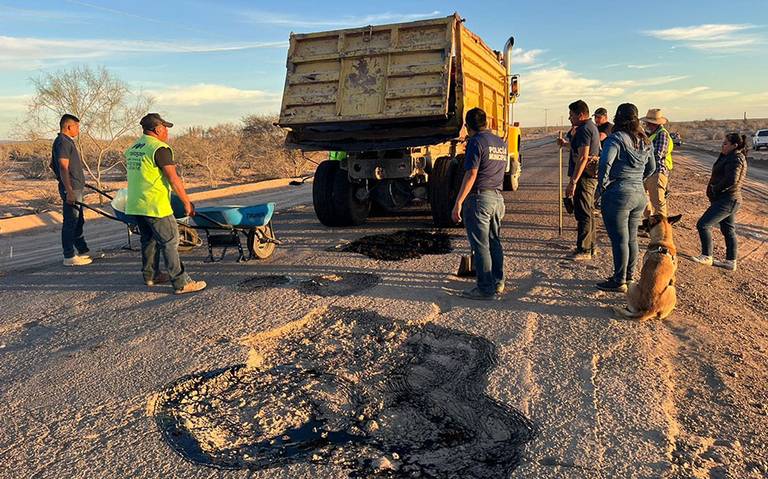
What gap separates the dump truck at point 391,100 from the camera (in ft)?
23.6

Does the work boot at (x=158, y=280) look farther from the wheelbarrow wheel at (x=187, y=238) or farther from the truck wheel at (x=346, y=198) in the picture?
the truck wheel at (x=346, y=198)

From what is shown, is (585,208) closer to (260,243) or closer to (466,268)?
(466,268)

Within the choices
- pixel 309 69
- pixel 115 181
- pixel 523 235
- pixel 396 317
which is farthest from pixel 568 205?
pixel 115 181

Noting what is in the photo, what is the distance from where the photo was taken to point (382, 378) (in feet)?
11.2

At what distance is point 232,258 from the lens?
6969mm

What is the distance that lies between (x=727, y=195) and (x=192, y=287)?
6111 mm

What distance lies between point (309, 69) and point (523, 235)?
4146mm

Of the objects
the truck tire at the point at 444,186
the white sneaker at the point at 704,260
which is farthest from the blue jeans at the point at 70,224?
the white sneaker at the point at 704,260

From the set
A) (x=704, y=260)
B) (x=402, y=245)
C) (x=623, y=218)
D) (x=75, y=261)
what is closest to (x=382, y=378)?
(x=623, y=218)

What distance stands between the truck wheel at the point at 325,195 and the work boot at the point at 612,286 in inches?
194

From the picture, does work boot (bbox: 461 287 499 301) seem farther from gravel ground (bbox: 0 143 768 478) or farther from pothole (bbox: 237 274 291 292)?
pothole (bbox: 237 274 291 292)

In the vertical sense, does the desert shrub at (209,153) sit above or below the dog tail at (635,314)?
above

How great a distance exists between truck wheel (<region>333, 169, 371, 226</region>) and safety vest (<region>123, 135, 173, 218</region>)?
12.6 feet

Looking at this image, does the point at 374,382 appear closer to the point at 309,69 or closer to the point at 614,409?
the point at 614,409
